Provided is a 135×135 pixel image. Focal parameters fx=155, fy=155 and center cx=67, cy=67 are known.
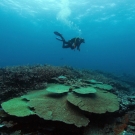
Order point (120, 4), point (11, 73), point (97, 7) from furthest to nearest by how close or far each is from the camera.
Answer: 1. point (97, 7)
2. point (120, 4)
3. point (11, 73)

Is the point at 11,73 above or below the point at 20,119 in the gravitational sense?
above

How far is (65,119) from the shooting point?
4094mm

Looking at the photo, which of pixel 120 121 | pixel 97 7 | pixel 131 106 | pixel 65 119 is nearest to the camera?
pixel 65 119

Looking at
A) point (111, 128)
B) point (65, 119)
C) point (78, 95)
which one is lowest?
point (111, 128)

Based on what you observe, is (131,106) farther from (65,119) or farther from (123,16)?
(123,16)

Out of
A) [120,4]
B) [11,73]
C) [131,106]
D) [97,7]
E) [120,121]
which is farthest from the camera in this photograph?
[97,7]

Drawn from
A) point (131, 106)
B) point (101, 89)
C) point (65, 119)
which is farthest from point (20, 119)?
point (131, 106)

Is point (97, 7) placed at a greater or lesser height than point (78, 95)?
greater

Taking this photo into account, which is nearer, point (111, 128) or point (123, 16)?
point (111, 128)

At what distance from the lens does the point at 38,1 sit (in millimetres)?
33469

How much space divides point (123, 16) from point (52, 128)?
130 feet

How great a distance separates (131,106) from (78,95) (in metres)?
2.09

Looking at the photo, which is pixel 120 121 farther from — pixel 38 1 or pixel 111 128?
pixel 38 1

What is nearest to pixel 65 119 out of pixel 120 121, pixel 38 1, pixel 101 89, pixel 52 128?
pixel 52 128
